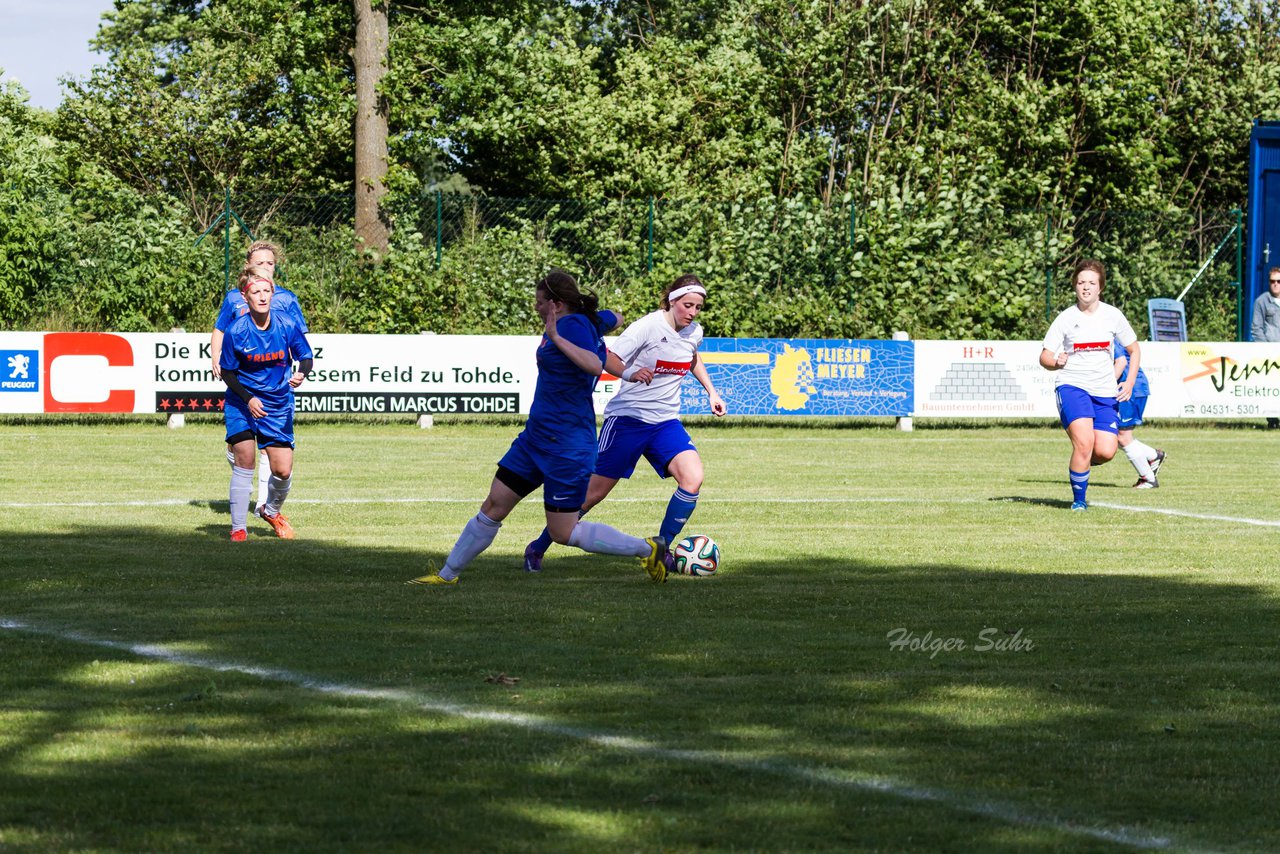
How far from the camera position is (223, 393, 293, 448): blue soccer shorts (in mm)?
12219

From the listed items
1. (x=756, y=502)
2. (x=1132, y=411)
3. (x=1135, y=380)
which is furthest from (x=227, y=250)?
(x=1135, y=380)

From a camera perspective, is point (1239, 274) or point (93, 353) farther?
point (1239, 274)

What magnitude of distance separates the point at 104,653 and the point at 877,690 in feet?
10.4

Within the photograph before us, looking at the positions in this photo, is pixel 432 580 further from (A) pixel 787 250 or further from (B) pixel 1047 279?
(B) pixel 1047 279

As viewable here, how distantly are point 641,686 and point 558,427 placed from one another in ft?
9.19

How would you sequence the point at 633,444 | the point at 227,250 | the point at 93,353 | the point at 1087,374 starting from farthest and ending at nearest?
the point at 227,250
the point at 93,353
the point at 1087,374
the point at 633,444

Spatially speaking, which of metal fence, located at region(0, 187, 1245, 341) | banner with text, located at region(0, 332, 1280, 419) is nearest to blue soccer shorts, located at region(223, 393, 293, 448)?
banner with text, located at region(0, 332, 1280, 419)

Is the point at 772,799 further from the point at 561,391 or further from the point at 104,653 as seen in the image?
the point at 561,391

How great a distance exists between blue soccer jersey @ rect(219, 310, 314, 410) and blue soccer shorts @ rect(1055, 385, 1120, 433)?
20.4 feet

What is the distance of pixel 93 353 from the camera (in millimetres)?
24000

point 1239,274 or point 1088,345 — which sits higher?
point 1239,274

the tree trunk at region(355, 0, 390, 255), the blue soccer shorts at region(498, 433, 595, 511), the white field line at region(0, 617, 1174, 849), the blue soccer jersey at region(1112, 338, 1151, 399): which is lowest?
the white field line at region(0, 617, 1174, 849)

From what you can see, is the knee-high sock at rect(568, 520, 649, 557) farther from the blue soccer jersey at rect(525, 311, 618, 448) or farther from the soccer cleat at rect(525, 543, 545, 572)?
the soccer cleat at rect(525, 543, 545, 572)

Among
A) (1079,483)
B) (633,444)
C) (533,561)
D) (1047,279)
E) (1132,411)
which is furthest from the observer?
(1047,279)
